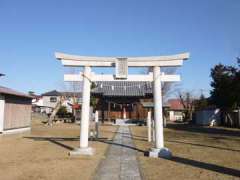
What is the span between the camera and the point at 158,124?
10.2 meters

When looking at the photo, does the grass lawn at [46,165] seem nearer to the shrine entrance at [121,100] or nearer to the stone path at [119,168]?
the stone path at [119,168]

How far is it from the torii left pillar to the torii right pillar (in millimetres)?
2267

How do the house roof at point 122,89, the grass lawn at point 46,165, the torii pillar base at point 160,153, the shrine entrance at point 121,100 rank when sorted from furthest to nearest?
the shrine entrance at point 121,100 → the house roof at point 122,89 → the torii pillar base at point 160,153 → the grass lawn at point 46,165

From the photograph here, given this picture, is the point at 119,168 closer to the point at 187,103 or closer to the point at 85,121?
the point at 85,121

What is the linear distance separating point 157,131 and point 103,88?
86.3ft

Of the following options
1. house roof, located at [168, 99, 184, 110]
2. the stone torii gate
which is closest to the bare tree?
house roof, located at [168, 99, 184, 110]

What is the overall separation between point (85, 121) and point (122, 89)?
84.6ft

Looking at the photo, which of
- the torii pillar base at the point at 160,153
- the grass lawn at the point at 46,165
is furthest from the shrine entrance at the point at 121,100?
the torii pillar base at the point at 160,153

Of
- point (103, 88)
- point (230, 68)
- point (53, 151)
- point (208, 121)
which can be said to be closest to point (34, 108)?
point (103, 88)

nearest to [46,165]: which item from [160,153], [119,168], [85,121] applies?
[119,168]

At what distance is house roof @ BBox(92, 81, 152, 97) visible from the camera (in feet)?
115

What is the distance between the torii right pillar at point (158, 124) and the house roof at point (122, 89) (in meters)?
23.9

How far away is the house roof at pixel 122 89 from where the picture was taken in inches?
1374

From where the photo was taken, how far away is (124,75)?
10547 mm
